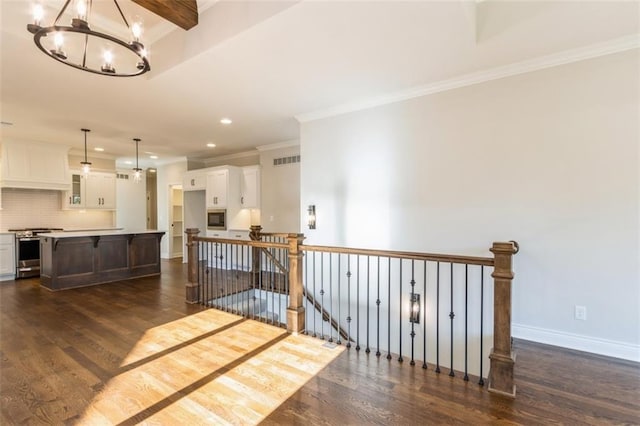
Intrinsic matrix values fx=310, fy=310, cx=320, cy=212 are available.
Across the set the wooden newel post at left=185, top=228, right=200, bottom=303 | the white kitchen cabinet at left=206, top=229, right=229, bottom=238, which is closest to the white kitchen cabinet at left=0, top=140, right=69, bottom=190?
the white kitchen cabinet at left=206, top=229, right=229, bottom=238

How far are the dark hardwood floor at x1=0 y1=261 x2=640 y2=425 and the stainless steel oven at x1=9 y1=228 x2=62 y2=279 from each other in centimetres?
374

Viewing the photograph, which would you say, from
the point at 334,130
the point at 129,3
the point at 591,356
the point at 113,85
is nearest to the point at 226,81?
the point at 129,3

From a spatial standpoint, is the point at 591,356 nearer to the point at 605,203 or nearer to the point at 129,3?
the point at 605,203

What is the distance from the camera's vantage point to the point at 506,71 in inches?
131

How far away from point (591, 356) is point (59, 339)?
5.32m

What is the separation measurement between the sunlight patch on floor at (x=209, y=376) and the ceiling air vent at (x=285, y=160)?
13.0 feet

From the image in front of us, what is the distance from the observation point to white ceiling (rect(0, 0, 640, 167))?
2502mm

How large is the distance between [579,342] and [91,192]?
957cm

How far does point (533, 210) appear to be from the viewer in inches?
128

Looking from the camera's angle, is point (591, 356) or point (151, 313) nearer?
point (591, 356)

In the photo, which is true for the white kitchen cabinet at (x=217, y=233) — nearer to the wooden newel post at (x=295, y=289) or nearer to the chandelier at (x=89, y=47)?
the wooden newel post at (x=295, y=289)

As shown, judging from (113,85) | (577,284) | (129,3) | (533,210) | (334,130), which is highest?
(129,3)

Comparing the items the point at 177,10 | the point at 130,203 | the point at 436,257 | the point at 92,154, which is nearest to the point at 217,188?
the point at 130,203

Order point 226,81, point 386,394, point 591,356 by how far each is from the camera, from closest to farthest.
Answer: point 386,394
point 591,356
point 226,81
